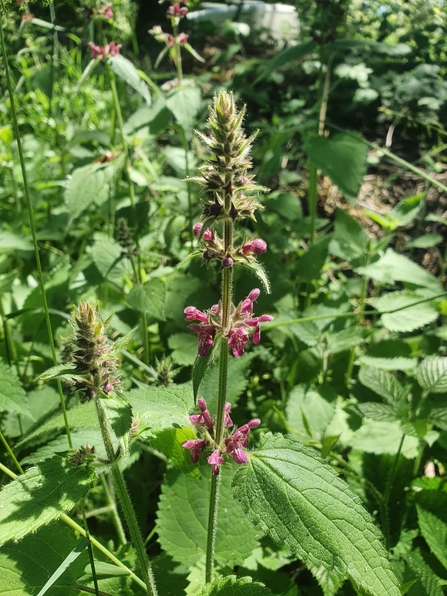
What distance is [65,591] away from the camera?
1415 millimetres

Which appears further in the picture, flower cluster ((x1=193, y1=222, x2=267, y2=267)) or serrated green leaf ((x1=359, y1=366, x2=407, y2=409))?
serrated green leaf ((x1=359, y1=366, x2=407, y2=409))

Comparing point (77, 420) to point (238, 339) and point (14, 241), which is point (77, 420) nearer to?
point (238, 339)

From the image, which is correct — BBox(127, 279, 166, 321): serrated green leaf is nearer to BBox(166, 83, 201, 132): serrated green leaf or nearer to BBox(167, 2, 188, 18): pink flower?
BBox(166, 83, 201, 132): serrated green leaf

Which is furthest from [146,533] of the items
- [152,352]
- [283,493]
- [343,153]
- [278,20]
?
[278,20]

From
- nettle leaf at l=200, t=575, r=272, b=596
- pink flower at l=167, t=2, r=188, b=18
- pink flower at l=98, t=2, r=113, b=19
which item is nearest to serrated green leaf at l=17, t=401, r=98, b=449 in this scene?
nettle leaf at l=200, t=575, r=272, b=596

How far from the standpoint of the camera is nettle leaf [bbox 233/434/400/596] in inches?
45.5

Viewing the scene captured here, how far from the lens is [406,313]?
7.68ft

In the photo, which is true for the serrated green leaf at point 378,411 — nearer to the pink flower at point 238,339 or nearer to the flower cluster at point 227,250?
the pink flower at point 238,339

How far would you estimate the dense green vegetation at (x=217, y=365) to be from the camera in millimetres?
1192

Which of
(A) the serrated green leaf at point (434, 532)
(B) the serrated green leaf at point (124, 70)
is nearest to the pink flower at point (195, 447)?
(A) the serrated green leaf at point (434, 532)

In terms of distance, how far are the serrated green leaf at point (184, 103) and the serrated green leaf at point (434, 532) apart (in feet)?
6.62

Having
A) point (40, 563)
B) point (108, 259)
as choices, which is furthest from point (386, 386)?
point (108, 259)

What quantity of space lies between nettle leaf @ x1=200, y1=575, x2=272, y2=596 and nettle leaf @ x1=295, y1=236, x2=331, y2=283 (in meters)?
1.60

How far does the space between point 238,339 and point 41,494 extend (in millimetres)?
593
